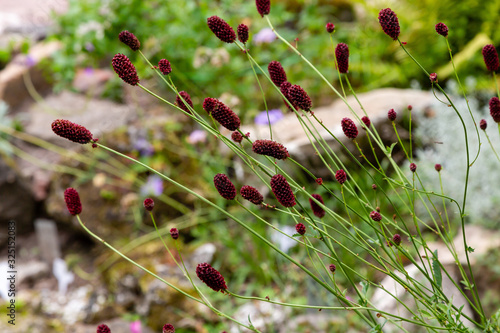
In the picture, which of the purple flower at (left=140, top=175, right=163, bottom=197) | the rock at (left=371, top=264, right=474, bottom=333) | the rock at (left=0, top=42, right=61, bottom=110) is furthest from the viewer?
the rock at (left=0, top=42, right=61, bottom=110)

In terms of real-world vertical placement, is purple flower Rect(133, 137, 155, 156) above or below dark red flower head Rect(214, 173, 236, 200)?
below

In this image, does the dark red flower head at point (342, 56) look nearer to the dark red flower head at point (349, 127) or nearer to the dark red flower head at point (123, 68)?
the dark red flower head at point (349, 127)

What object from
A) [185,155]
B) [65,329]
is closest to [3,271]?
[65,329]

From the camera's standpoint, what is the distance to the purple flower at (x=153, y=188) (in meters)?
3.36

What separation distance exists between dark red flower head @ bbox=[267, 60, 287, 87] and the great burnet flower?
0.24m

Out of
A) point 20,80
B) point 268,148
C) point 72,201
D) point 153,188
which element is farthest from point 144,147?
point 268,148

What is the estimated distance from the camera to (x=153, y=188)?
338cm

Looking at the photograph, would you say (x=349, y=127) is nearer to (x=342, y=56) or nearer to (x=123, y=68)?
(x=342, y=56)

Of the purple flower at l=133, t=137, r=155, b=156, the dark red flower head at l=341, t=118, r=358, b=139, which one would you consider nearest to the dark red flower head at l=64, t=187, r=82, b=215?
the dark red flower head at l=341, t=118, r=358, b=139

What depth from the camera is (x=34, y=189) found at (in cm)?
437

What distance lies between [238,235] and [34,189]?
7.25ft

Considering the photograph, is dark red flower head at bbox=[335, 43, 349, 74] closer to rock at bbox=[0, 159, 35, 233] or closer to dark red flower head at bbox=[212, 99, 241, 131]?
dark red flower head at bbox=[212, 99, 241, 131]

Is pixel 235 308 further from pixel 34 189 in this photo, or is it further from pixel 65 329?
pixel 34 189

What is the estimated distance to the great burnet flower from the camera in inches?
38.2
